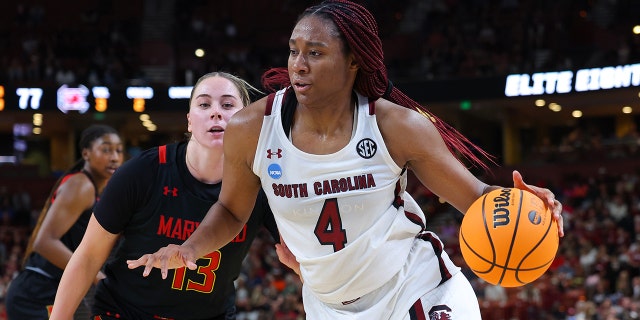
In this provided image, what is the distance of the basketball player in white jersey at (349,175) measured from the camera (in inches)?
125

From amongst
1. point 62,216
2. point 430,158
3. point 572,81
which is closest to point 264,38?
point 572,81

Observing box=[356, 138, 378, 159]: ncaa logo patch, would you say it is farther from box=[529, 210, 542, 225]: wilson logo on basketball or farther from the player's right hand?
the player's right hand

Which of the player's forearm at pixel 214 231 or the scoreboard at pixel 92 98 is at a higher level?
the scoreboard at pixel 92 98

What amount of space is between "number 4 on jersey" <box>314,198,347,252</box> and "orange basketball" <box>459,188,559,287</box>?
0.45 m

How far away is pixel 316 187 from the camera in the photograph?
3.20 m

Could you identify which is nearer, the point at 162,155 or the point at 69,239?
the point at 162,155

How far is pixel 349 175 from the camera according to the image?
3.17 m

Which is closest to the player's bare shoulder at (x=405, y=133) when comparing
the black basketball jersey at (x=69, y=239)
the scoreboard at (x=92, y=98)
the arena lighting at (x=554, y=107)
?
the black basketball jersey at (x=69, y=239)

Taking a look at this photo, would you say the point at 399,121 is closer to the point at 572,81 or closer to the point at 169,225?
the point at 169,225

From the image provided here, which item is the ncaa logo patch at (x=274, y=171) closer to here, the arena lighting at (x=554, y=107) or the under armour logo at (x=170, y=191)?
the under armour logo at (x=170, y=191)

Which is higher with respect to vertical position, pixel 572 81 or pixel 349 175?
pixel 572 81

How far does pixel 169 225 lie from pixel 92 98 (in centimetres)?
1666

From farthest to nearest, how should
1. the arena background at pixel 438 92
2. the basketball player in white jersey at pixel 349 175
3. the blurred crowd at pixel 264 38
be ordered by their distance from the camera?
the blurred crowd at pixel 264 38 < the arena background at pixel 438 92 < the basketball player in white jersey at pixel 349 175

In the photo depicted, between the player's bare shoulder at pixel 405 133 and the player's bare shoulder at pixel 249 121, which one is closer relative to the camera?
the player's bare shoulder at pixel 405 133
